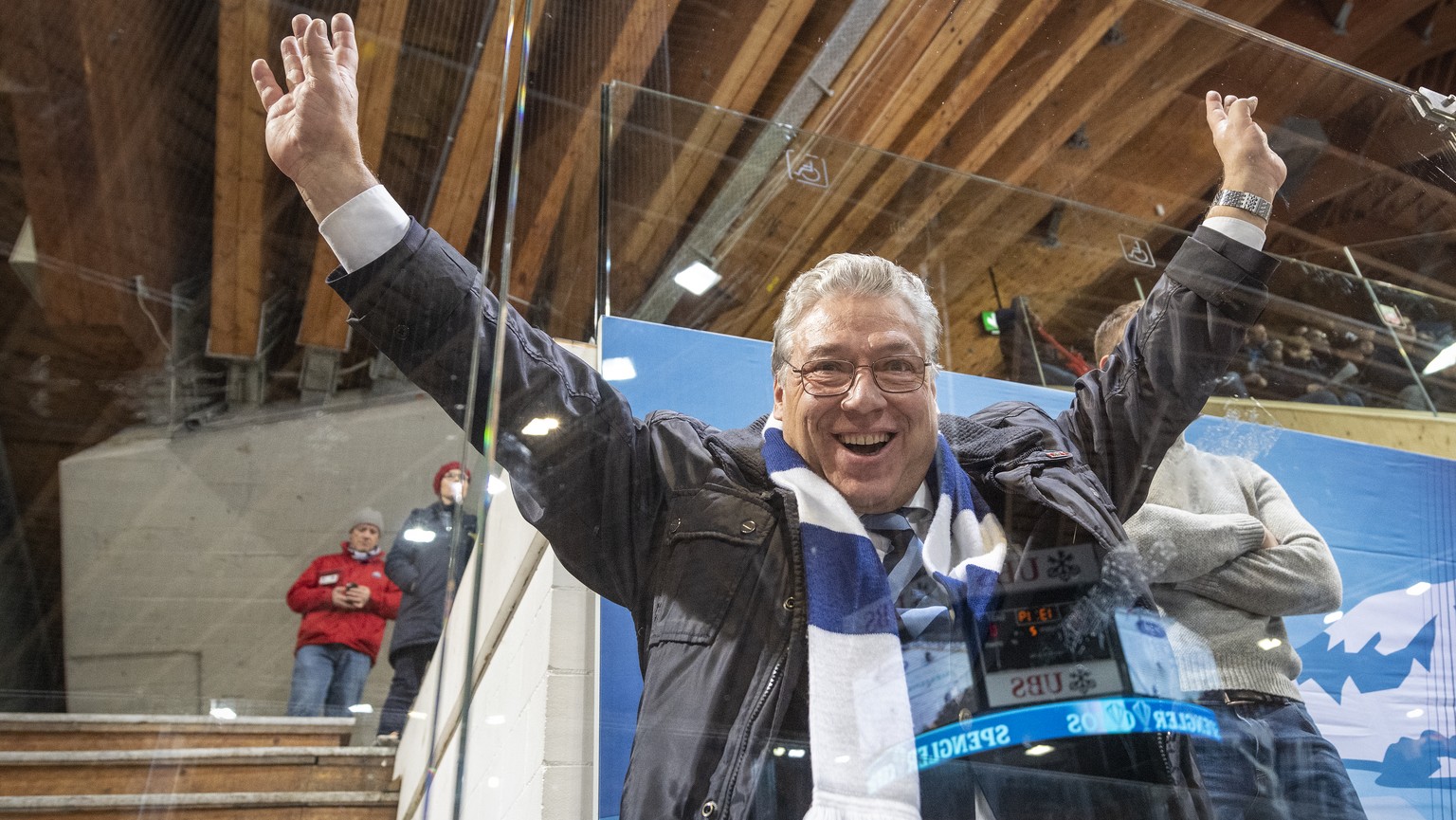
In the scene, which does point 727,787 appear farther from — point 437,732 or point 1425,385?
point 1425,385

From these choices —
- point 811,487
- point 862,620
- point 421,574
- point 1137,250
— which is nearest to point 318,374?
point 421,574

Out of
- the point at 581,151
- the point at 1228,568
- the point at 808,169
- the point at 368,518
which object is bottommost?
the point at 1228,568

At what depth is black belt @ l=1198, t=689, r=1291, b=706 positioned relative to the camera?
942 mm

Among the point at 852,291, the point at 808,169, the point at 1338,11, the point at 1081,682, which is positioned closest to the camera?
the point at 1081,682

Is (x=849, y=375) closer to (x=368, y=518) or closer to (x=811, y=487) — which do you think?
(x=811, y=487)

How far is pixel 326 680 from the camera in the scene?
1164mm

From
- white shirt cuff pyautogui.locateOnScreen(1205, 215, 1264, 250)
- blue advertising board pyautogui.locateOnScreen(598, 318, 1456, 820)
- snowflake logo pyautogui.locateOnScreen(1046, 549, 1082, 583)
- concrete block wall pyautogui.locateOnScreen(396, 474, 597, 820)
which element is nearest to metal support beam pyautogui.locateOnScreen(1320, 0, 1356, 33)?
blue advertising board pyautogui.locateOnScreen(598, 318, 1456, 820)

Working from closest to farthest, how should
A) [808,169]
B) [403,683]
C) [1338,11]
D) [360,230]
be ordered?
[360,230] < [403,683] < [808,169] < [1338,11]

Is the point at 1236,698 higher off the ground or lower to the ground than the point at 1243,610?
lower

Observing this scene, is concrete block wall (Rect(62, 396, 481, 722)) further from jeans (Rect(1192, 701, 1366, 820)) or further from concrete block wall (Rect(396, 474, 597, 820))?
jeans (Rect(1192, 701, 1366, 820))

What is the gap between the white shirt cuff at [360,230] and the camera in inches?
36.7

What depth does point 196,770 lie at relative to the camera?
1116 millimetres

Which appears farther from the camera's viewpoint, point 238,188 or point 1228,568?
point 238,188

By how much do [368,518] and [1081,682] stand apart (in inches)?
35.9
